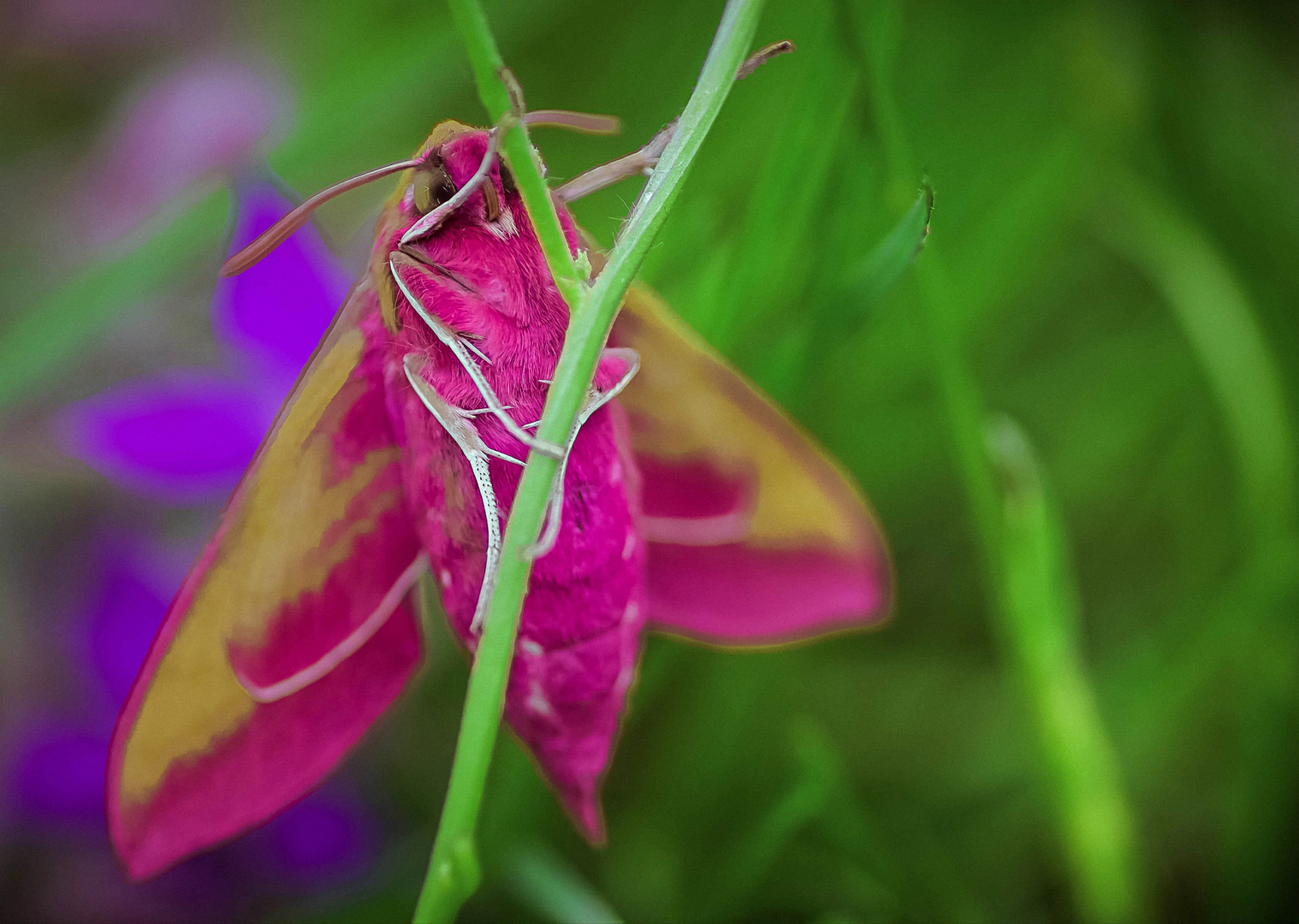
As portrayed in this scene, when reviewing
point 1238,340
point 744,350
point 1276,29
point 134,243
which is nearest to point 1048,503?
point 744,350

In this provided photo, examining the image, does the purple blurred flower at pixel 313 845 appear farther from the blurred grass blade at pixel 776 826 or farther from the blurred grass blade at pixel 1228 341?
the blurred grass blade at pixel 1228 341

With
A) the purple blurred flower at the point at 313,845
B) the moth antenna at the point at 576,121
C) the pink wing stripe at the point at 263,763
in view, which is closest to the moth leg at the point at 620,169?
the moth antenna at the point at 576,121

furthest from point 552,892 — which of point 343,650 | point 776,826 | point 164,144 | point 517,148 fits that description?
point 164,144

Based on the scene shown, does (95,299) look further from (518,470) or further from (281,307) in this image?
(518,470)

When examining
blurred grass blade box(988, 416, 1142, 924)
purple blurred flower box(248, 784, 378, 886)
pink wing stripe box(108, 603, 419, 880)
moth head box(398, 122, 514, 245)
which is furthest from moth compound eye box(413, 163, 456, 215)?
purple blurred flower box(248, 784, 378, 886)

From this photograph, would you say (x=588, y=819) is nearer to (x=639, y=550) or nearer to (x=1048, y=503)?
(x=639, y=550)

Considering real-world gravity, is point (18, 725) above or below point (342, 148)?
below

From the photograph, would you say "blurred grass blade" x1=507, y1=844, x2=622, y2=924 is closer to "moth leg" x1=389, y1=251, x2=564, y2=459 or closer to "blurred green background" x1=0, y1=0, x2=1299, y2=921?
"blurred green background" x1=0, y1=0, x2=1299, y2=921
